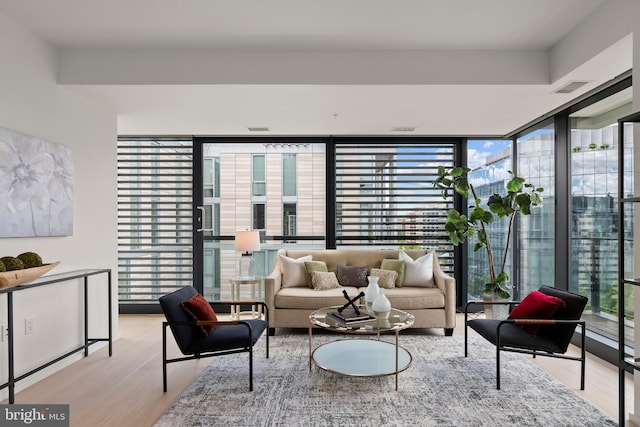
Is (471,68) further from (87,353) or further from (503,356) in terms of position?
(87,353)

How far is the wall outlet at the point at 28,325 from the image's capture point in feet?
9.86

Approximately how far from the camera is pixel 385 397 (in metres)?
2.78

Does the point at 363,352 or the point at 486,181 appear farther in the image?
the point at 486,181

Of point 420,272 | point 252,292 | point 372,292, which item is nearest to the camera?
point 372,292

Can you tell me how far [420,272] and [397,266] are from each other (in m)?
0.28

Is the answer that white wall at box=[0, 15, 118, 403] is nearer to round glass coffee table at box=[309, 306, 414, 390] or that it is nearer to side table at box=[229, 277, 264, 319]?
side table at box=[229, 277, 264, 319]

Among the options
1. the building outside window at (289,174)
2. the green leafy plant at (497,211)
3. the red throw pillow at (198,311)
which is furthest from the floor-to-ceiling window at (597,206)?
the red throw pillow at (198,311)

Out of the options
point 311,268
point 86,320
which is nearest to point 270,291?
point 311,268

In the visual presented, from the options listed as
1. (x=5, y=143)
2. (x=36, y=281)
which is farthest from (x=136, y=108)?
(x=36, y=281)

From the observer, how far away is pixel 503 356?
363 cm

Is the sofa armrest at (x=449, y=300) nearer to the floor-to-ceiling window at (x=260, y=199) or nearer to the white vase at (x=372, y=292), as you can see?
the white vase at (x=372, y=292)

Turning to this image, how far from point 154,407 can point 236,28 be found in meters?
2.83

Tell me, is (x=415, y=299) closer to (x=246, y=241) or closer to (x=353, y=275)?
(x=353, y=275)

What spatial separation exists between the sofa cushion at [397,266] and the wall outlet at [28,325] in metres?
3.48
